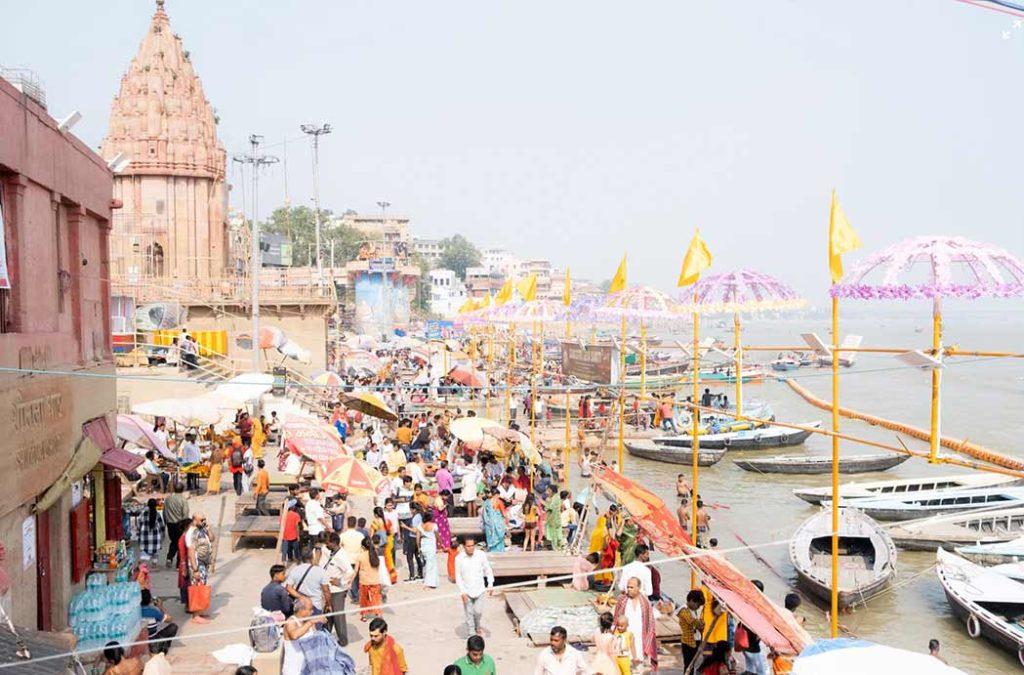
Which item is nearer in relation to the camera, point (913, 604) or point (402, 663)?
point (402, 663)

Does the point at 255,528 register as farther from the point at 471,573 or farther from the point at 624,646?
the point at 624,646

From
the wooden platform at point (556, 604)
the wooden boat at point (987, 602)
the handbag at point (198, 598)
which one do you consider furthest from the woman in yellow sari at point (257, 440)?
the wooden boat at point (987, 602)

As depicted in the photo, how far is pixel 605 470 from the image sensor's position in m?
15.2

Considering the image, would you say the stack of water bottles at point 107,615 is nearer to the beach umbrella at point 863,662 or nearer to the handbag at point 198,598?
the handbag at point 198,598

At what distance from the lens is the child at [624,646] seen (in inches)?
335

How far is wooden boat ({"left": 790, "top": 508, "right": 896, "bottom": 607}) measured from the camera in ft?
53.4

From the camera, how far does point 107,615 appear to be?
380 inches

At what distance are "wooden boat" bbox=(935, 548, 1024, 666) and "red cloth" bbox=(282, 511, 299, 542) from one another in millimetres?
10868

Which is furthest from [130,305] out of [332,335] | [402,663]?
[332,335]

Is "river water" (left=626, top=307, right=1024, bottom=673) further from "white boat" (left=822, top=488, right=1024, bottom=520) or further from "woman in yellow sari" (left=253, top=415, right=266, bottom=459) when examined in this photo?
"woman in yellow sari" (left=253, top=415, right=266, bottom=459)

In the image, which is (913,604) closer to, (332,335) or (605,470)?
(605,470)

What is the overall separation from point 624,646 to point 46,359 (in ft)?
22.9

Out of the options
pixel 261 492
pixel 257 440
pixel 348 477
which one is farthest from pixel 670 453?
pixel 348 477

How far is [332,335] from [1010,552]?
57204mm
